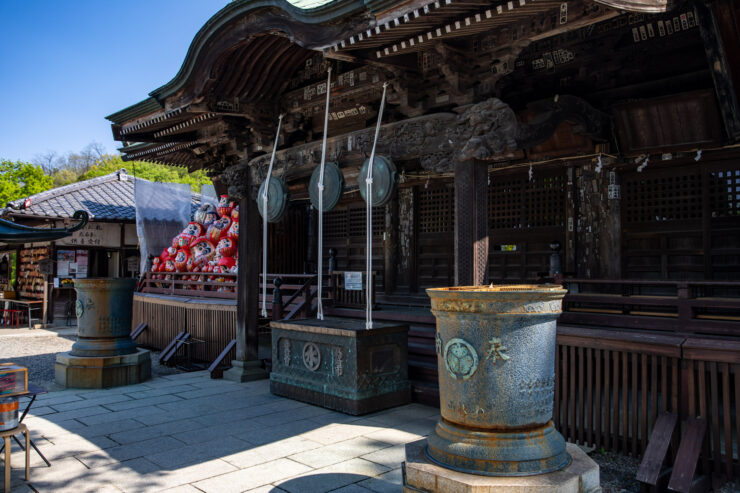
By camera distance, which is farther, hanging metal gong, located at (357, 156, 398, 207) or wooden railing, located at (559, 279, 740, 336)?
hanging metal gong, located at (357, 156, 398, 207)

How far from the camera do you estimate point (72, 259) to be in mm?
19781

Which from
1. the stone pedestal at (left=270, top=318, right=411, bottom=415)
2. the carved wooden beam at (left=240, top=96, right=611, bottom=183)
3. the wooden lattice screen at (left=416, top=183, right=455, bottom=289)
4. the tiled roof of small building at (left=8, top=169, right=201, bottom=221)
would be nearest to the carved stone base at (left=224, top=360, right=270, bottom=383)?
the stone pedestal at (left=270, top=318, right=411, bottom=415)

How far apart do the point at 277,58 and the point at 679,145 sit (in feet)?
19.4

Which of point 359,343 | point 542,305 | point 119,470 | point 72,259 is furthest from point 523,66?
point 72,259

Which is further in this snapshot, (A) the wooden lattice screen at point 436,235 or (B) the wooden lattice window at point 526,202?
(A) the wooden lattice screen at point 436,235

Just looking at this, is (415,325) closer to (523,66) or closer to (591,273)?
(591,273)

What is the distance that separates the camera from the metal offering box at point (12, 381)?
447 centimetres

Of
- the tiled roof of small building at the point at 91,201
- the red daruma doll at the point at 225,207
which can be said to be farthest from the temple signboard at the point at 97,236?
the red daruma doll at the point at 225,207

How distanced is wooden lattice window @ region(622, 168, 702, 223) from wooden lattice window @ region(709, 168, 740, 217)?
0.56ft

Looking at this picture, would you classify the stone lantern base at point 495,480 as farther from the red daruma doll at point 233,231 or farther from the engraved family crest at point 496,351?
the red daruma doll at point 233,231

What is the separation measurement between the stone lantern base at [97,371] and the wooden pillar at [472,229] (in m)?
5.86

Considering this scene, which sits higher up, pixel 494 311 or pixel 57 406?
pixel 494 311

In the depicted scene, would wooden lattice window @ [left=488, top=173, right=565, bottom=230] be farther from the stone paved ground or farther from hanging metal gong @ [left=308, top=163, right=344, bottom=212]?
the stone paved ground

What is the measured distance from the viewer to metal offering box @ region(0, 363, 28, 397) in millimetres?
4469
